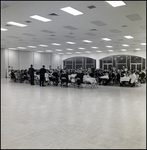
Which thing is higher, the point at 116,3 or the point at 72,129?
the point at 116,3

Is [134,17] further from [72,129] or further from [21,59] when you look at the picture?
[21,59]

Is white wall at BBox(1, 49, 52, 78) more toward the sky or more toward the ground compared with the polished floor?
more toward the sky

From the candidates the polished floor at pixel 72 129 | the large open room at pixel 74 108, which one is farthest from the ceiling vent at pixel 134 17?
the polished floor at pixel 72 129

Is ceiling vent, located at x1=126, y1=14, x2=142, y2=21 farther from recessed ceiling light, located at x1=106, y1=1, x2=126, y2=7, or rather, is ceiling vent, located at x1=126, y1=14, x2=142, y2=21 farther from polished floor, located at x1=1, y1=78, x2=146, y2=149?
polished floor, located at x1=1, y1=78, x2=146, y2=149

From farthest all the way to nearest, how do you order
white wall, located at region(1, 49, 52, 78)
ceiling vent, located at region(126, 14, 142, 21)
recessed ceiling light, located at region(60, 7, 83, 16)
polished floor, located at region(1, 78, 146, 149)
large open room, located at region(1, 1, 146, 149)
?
white wall, located at region(1, 49, 52, 78) < ceiling vent, located at region(126, 14, 142, 21) < recessed ceiling light, located at region(60, 7, 83, 16) < large open room, located at region(1, 1, 146, 149) < polished floor, located at region(1, 78, 146, 149)

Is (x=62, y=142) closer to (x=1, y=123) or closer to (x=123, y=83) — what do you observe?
(x=1, y=123)

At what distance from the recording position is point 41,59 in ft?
81.5

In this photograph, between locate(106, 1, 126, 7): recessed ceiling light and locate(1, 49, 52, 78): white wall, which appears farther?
locate(1, 49, 52, 78): white wall

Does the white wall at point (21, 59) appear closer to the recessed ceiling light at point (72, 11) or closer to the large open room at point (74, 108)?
the large open room at point (74, 108)

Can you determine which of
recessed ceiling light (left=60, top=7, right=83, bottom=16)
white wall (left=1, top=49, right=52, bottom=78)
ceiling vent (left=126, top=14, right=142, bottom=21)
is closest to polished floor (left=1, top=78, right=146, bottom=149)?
recessed ceiling light (left=60, top=7, right=83, bottom=16)

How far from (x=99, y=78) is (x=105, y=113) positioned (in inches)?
293

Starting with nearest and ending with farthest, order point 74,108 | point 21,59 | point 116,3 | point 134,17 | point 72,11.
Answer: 1. point 74,108
2. point 116,3
3. point 72,11
4. point 134,17
5. point 21,59

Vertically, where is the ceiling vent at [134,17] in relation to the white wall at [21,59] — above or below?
above

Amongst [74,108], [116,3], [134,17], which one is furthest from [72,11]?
[74,108]
